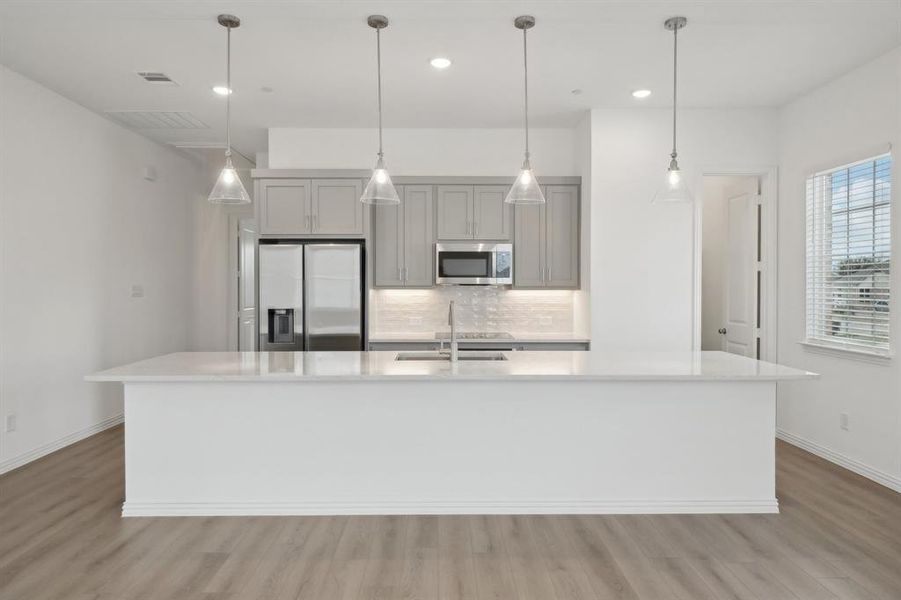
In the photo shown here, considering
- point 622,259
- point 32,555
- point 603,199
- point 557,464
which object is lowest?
point 32,555

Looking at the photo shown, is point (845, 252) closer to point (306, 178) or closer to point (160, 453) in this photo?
point (306, 178)

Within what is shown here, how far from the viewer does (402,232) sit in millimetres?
5207

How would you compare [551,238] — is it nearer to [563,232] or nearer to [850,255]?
[563,232]

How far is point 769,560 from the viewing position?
8.43 feet

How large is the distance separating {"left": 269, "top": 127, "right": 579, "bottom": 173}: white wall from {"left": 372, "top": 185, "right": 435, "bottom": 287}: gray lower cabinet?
0.34 m

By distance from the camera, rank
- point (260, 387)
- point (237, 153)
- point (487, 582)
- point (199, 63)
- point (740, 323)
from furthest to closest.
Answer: point (237, 153) < point (740, 323) < point (199, 63) < point (260, 387) < point (487, 582)

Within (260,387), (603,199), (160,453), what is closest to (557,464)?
(260,387)

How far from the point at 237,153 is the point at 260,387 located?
161 inches

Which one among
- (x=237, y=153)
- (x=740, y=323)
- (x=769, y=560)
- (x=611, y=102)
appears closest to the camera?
(x=769, y=560)

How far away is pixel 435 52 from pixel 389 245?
1.97 metres

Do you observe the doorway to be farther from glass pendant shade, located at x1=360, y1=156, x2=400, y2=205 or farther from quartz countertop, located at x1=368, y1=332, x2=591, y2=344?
glass pendant shade, located at x1=360, y1=156, x2=400, y2=205

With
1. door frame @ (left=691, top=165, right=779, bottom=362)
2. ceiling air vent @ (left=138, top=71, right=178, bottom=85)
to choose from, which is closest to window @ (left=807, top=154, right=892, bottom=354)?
door frame @ (left=691, top=165, right=779, bottom=362)

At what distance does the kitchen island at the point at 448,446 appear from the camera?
3.07 m

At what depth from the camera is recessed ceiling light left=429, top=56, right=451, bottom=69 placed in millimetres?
3748
